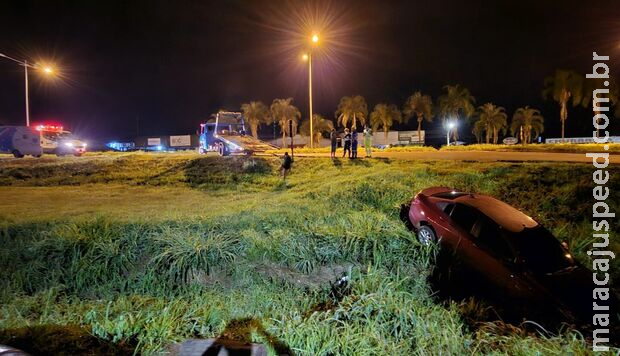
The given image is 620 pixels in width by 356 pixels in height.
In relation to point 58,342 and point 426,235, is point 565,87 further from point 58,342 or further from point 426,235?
point 58,342

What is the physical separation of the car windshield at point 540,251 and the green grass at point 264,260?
1556 mm

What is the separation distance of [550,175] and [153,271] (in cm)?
1134

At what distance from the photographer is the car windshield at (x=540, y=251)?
712 cm

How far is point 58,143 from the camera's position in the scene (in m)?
25.9

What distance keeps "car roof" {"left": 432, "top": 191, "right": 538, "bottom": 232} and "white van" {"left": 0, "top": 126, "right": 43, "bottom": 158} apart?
23.8 m

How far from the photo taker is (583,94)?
1607 inches

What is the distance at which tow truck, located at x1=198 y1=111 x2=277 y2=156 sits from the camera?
21.2 m

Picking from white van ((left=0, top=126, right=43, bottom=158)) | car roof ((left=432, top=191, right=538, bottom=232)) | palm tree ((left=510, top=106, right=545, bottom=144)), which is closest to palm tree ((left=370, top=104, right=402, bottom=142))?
palm tree ((left=510, top=106, right=545, bottom=144))

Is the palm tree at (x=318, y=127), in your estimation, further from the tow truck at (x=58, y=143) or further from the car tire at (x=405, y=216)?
the car tire at (x=405, y=216)

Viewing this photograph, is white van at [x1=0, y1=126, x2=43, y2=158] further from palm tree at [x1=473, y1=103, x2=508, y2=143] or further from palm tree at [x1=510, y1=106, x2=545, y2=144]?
palm tree at [x1=510, y1=106, x2=545, y2=144]

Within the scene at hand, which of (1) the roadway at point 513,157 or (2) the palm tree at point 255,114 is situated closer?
(1) the roadway at point 513,157

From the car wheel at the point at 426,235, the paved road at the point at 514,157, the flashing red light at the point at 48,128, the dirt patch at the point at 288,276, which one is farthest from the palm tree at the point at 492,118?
the dirt patch at the point at 288,276

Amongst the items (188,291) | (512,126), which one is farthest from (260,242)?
(512,126)

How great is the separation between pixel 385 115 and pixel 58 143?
43.0m
